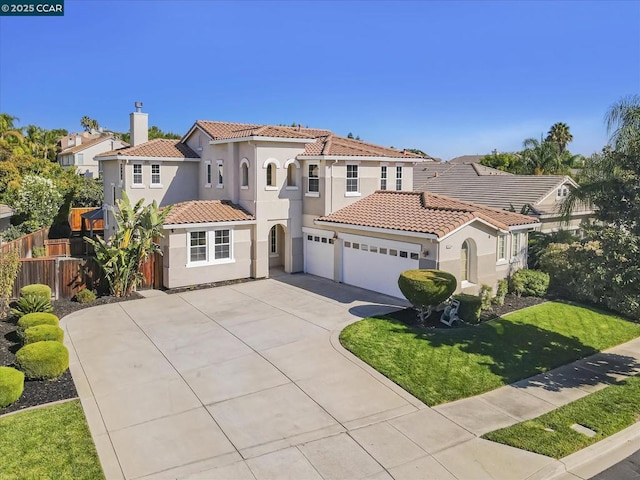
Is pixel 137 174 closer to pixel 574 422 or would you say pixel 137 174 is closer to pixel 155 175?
pixel 155 175

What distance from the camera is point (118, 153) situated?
1006 inches

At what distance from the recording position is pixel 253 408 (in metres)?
10.9

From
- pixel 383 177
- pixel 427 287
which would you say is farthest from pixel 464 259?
pixel 383 177

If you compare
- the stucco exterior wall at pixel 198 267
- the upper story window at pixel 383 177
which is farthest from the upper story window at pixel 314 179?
the upper story window at pixel 383 177

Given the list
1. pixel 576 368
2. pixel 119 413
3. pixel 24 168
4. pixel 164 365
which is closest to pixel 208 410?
pixel 119 413

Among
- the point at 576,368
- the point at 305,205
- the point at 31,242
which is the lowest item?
the point at 576,368

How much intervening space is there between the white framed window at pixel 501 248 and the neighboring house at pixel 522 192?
3230 millimetres

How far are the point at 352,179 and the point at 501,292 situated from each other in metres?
8.60

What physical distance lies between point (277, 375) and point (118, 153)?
697 inches

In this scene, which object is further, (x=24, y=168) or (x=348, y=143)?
Answer: (x=24, y=168)

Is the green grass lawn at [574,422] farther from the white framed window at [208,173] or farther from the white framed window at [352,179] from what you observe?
the white framed window at [208,173]

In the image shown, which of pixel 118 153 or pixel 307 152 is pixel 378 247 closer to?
pixel 307 152

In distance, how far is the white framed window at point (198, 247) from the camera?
71.2ft

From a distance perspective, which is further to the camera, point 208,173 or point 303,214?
point 208,173
